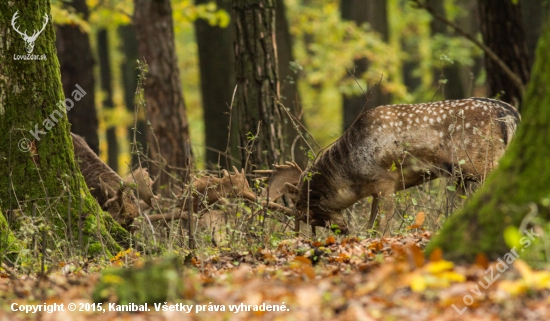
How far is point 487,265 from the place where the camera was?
13.2 feet

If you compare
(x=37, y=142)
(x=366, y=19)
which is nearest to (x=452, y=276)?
(x=37, y=142)

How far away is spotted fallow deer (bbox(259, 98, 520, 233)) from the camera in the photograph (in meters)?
8.12

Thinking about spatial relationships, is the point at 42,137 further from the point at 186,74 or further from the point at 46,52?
the point at 186,74

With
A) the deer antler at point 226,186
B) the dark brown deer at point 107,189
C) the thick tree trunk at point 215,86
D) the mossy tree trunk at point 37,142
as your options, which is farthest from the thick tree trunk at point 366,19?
the mossy tree trunk at point 37,142

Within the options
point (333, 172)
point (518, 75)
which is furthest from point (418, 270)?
point (518, 75)

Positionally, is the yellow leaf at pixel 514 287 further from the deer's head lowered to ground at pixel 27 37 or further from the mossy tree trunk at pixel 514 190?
the deer's head lowered to ground at pixel 27 37

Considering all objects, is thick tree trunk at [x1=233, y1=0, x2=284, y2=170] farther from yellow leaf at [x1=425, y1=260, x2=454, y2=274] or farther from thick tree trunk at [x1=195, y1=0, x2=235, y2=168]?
thick tree trunk at [x1=195, y1=0, x2=235, y2=168]

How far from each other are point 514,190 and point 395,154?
4293mm

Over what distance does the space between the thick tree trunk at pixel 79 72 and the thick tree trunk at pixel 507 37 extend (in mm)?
7801

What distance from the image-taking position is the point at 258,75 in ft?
31.4

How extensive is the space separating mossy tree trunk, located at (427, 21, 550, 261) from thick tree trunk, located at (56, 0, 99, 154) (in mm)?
10569

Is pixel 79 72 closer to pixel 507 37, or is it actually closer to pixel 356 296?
pixel 507 37

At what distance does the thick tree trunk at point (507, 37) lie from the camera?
35.8 feet

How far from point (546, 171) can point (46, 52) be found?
499 cm
